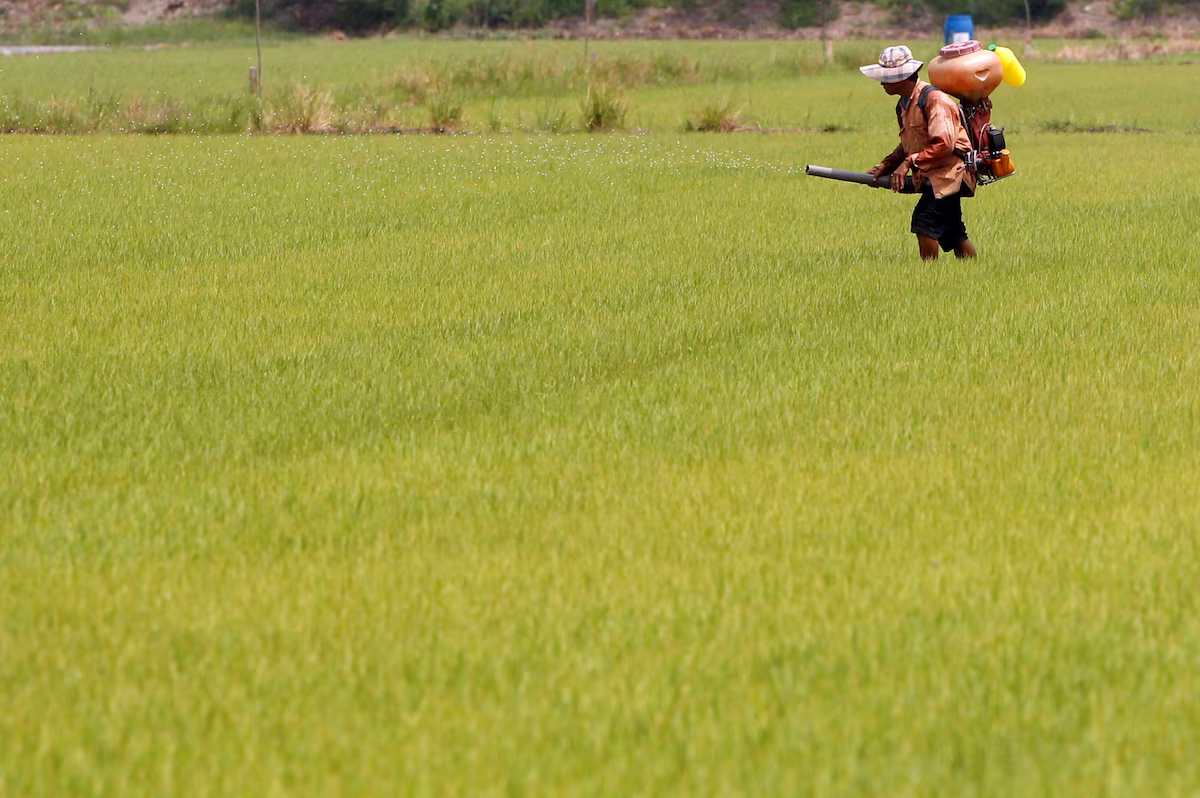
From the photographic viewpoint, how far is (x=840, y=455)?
6.84 m

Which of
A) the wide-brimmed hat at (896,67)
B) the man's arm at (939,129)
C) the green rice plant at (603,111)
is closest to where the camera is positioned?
the man's arm at (939,129)

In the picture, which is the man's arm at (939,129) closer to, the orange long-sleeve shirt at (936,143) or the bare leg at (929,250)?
the orange long-sleeve shirt at (936,143)

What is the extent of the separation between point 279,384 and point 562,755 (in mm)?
4762

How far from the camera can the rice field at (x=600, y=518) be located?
3984 millimetres

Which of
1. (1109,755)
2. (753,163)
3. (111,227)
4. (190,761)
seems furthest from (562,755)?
(753,163)

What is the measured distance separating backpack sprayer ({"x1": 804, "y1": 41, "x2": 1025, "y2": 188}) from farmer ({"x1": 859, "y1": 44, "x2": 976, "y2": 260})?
0.06 meters

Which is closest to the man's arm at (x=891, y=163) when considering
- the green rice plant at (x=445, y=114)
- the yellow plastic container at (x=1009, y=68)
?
the yellow plastic container at (x=1009, y=68)

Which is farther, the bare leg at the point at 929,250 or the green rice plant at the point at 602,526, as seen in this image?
the bare leg at the point at 929,250

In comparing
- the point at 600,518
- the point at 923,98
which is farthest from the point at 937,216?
the point at 600,518

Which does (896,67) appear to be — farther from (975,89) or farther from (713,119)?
(713,119)

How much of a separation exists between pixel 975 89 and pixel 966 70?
0.62 ft

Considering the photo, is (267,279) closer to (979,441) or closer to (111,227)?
(111,227)

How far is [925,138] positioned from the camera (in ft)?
39.0

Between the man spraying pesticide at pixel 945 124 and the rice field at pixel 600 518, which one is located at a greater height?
the man spraying pesticide at pixel 945 124
